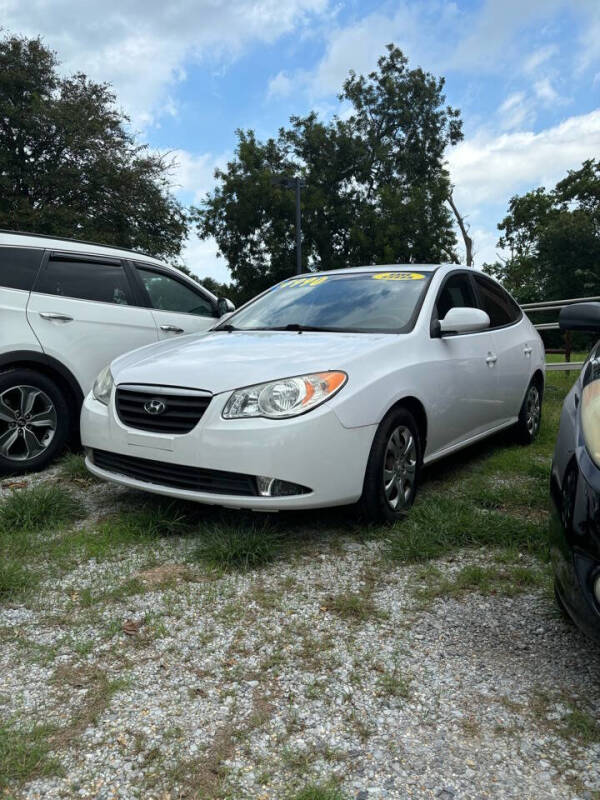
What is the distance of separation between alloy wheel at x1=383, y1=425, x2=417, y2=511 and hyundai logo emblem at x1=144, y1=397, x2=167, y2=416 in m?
1.19

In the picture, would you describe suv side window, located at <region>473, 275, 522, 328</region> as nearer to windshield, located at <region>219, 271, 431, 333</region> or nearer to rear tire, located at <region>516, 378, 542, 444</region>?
rear tire, located at <region>516, 378, 542, 444</region>

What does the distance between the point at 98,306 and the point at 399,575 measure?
3364 mm

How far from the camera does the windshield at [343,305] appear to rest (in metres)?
4.04

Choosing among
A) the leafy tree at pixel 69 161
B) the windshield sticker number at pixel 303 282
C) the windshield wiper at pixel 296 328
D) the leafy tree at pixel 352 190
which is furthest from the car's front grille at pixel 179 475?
the leafy tree at pixel 352 190

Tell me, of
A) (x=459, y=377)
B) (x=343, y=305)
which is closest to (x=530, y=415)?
(x=459, y=377)

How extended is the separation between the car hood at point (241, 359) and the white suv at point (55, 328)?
3.24 ft

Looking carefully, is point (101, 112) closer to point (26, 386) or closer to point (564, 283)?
point (26, 386)

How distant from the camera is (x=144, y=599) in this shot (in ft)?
9.14

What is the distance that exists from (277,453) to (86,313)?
106 inches

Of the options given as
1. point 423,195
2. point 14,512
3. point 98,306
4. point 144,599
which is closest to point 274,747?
point 144,599

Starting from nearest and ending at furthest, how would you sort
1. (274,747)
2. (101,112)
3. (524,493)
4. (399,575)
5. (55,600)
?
1. (274,747)
2. (55,600)
3. (399,575)
4. (524,493)
5. (101,112)

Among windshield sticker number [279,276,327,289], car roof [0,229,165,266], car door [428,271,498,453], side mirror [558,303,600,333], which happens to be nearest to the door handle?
car roof [0,229,165,266]

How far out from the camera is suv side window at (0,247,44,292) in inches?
182

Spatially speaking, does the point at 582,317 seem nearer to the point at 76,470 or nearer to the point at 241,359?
the point at 241,359
